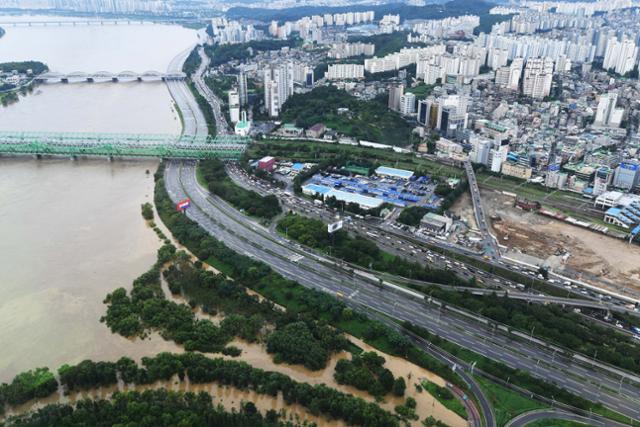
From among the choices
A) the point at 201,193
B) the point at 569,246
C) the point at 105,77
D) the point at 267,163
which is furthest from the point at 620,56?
the point at 105,77

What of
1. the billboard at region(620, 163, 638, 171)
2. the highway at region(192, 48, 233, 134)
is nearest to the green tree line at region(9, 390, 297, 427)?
the billboard at region(620, 163, 638, 171)

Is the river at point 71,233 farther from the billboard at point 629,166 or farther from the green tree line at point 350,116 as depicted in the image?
the billboard at point 629,166

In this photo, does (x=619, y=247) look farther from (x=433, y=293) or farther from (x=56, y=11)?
(x=56, y=11)

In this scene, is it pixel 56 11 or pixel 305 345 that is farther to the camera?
pixel 56 11

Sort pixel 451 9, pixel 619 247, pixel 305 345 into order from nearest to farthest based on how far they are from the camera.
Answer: pixel 305 345, pixel 619 247, pixel 451 9

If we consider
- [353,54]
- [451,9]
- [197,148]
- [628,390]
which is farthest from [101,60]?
[628,390]

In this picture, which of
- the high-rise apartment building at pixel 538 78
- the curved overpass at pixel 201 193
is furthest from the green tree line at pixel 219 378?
the high-rise apartment building at pixel 538 78

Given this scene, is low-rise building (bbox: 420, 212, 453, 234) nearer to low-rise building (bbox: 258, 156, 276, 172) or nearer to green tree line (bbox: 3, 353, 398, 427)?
low-rise building (bbox: 258, 156, 276, 172)
